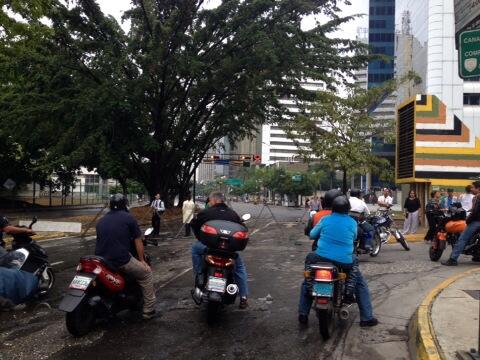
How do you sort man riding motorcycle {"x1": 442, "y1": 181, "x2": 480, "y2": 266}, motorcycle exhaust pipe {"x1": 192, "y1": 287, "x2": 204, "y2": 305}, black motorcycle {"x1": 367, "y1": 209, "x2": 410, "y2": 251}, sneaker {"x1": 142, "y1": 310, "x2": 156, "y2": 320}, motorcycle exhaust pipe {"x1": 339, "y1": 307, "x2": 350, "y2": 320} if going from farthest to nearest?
black motorcycle {"x1": 367, "y1": 209, "x2": 410, "y2": 251}
man riding motorcycle {"x1": 442, "y1": 181, "x2": 480, "y2": 266}
sneaker {"x1": 142, "y1": 310, "x2": 156, "y2": 320}
motorcycle exhaust pipe {"x1": 192, "y1": 287, "x2": 204, "y2": 305}
motorcycle exhaust pipe {"x1": 339, "y1": 307, "x2": 350, "y2": 320}

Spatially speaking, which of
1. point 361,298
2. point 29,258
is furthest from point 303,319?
point 29,258

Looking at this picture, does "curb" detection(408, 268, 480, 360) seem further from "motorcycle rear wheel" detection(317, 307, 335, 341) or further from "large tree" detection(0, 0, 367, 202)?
"large tree" detection(0, 0, 367, 202)

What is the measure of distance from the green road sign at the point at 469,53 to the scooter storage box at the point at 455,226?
7093 mm

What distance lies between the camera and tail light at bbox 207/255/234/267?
647 centimetres

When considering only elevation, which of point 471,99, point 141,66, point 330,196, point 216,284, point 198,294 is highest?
point 471,99

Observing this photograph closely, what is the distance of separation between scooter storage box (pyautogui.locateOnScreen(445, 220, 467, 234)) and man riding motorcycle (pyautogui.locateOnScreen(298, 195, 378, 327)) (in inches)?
225

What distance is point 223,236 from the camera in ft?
21.3

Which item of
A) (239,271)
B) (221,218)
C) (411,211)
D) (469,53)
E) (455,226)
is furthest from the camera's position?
(411,211)

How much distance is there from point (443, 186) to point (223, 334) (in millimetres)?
19317

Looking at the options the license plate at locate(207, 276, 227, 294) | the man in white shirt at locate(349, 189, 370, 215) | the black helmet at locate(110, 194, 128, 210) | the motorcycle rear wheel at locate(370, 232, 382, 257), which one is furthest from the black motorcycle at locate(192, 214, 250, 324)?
the motorcycle rear wheel at locate(370, 232, 382, 257)

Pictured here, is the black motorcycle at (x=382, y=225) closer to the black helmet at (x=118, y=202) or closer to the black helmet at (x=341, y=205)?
the black helmet at (x=341, y=205)

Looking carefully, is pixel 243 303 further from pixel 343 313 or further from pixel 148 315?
pixel 343 313

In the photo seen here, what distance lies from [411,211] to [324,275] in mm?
13245

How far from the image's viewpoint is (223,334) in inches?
242
